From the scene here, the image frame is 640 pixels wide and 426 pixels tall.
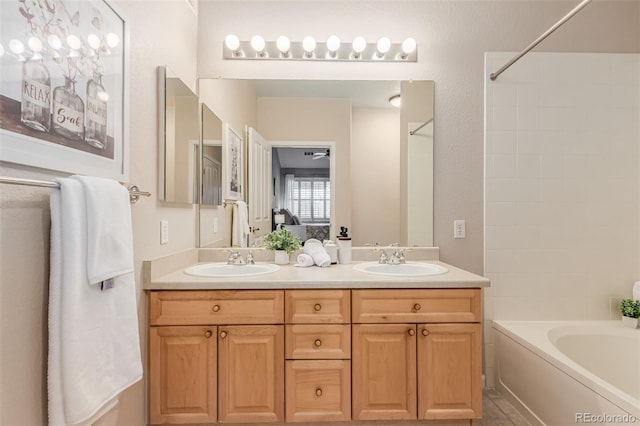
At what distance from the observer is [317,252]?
1.95 m

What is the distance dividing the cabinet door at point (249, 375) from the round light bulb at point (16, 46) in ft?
3.99

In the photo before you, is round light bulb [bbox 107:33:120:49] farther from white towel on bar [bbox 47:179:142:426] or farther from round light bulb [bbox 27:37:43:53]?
white towel on bar [bbox 47:179:142:426]

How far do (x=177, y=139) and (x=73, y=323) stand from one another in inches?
44.6

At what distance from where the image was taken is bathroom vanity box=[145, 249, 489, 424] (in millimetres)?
1519

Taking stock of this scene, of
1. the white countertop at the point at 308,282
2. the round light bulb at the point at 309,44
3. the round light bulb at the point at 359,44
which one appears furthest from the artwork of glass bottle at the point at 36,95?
the round light bulb at the point at 359,44

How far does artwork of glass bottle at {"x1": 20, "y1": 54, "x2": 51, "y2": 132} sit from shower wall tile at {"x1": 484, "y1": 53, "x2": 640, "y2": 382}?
2246 millimetres

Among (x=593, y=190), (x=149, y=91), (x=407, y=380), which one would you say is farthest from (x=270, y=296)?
(x=593, y=190)

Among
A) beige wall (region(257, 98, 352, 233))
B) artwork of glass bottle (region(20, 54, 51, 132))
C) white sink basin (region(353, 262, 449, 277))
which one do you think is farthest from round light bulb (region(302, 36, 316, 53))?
artwork of glass bottle (region(20, 54, 51, 132))

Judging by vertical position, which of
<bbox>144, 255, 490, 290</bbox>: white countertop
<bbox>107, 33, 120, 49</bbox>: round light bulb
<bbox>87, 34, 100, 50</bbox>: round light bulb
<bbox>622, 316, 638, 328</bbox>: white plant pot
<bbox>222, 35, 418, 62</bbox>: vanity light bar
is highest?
<bbox>222, 35, 418, 62</bbox>: vanity light bar

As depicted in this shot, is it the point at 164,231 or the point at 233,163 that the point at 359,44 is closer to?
the point at 233,163

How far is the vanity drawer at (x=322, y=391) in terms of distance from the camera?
1.53 metres

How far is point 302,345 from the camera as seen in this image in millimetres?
1539

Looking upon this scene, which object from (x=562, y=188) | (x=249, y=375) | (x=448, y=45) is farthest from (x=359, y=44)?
(x=249, y=375)

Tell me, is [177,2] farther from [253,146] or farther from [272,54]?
[253,146]
